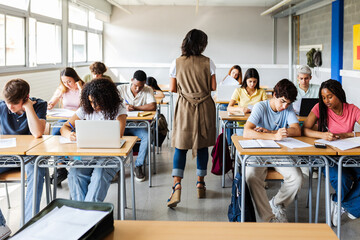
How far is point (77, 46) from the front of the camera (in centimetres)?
904

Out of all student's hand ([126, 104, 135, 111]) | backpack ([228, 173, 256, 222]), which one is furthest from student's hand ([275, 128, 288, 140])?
student's hand ([126, 104, 135, 111])

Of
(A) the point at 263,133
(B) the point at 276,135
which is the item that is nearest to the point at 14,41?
(A) the point at 263,133

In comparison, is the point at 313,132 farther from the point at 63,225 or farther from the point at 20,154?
the point at 63,225

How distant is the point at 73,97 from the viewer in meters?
4.57

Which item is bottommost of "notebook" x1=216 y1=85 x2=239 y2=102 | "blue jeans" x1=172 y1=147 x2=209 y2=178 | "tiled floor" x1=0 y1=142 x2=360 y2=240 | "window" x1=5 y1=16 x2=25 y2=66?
"tiled floor" x1=0 y1=142 x2=360 y2=240

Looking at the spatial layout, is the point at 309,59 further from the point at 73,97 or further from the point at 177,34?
the point at 73,97

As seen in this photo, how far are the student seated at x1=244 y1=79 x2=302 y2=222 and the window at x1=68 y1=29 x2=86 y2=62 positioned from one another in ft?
19.0

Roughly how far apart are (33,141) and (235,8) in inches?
367

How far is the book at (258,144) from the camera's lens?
8.66 ft

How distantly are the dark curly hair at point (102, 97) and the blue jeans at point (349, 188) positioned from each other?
1.63m

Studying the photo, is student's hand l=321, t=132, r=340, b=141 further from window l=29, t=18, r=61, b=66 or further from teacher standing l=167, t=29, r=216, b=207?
window l=29, t=18, r=61, b=66

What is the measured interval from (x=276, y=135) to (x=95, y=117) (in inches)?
52.9

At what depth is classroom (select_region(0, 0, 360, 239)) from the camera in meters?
2.71

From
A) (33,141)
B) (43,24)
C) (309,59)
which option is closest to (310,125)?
(33,141)
